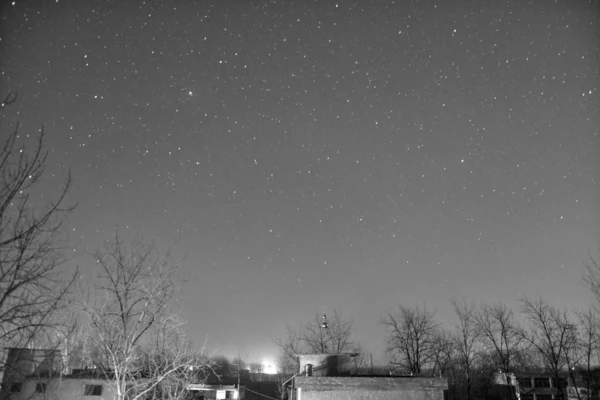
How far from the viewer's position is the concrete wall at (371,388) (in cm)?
1792

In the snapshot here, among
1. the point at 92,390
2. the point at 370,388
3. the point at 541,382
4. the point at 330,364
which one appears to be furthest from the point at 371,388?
the point at 541,382

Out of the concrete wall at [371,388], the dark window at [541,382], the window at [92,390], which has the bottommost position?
the dark window at [541,382]

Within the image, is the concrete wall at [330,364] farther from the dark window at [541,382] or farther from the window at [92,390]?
the dark window at [541,382]

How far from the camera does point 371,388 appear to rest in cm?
1828

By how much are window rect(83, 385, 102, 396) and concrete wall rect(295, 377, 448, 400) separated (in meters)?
31.2

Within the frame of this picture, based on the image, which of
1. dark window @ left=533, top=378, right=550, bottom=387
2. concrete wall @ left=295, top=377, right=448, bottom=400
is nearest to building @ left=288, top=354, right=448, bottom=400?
concrete wall @ left=295, top=377, right=448, bottom=400

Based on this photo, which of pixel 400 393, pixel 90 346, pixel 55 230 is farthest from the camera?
pixel 400 393

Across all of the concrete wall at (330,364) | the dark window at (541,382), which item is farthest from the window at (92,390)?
the dark window at (541,382)

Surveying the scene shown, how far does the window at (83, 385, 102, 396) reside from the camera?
39969 mm

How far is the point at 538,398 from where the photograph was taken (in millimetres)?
70625

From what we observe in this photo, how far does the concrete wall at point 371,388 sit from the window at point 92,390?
31239mm

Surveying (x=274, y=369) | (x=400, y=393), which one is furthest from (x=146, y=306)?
(x=274, y=369)

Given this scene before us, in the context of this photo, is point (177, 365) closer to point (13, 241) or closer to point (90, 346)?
point (90, 346)

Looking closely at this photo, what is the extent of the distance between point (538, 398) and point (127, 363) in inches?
3227
